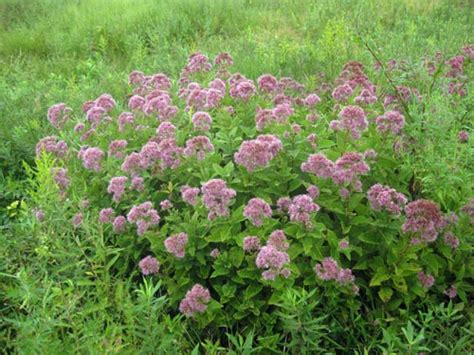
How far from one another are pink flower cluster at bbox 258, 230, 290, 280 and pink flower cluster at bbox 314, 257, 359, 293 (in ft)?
0.65

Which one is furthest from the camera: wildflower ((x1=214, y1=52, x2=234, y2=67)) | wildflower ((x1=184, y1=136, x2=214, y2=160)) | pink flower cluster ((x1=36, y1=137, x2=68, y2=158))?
wildflower ((x1=214, y1=52, x2=234, y2=67))

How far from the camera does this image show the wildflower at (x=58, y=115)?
396cm

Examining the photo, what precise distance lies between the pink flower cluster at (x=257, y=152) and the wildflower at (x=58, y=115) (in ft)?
5.63

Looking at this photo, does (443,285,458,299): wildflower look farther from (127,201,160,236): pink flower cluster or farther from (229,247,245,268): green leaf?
(127,201,160,236): pink flower cluster

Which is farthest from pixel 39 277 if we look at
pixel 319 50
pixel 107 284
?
pixel 319 50

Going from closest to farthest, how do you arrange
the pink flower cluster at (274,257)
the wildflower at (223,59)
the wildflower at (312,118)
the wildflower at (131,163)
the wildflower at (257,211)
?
the pink flower cluster at (274,257) < the wildflower at (257,211) < the wildflower at (131,163) < the wildflower at (312,118) < the wildflower at (223,59)

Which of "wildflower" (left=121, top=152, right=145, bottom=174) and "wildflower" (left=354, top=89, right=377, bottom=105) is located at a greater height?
"wildflower" (left=354, top=89, right=377, bottom=105)

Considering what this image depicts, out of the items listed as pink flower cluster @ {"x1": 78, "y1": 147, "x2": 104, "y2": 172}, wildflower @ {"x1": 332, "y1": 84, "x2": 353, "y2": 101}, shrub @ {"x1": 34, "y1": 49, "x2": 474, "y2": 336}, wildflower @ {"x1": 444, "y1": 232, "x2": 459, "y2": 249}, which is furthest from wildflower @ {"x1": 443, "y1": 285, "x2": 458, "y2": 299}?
pink flower cluster @ {"x1": 78, "y1": 147, "x2": 104, "y2": 172}

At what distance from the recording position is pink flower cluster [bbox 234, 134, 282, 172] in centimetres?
282

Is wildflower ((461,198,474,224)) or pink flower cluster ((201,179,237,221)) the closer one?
pink flower cluster ((201,179,237,221))

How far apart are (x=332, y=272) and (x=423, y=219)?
20.2 inches

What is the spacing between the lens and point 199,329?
2.92 meters

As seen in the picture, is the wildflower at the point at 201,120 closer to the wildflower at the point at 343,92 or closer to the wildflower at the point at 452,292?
the wildflower at the point at 343,92

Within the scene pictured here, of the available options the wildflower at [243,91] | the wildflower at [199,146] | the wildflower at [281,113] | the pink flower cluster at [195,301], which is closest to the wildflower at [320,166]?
the wildflower at [281,113]
